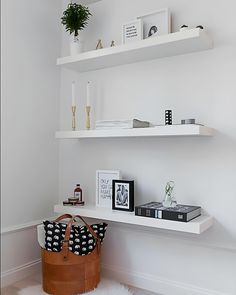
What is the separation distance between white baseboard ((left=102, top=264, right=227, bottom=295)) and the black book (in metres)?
0.47

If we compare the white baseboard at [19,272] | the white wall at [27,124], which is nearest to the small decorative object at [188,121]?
the white wall at [27,124]

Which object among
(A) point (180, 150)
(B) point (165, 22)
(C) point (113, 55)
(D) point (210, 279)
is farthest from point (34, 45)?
(D) point (210, 279)

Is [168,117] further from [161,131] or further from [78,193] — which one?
[78,193]

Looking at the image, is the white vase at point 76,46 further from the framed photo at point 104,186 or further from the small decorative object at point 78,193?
the small decorative object at point 78,193

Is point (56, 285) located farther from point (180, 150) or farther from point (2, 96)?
point (2, 96)

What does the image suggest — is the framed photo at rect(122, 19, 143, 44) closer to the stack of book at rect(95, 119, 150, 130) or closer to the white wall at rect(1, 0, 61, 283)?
the stack of book at rect(95, 119, 150, 130)

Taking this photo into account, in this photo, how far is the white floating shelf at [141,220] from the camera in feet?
5.38

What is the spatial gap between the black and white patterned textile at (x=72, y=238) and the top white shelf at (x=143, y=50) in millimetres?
1089

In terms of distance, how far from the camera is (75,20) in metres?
2.18

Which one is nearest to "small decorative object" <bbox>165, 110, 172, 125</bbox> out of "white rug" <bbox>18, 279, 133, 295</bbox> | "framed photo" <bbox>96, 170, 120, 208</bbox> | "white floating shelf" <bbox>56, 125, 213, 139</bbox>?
"white floating shelf" <bbox>56, 125, 213, 139</bbox>

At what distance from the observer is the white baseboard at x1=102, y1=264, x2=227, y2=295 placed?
188 centimetres

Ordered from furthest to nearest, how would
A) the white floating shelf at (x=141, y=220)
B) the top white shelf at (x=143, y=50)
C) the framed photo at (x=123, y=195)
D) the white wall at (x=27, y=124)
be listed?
1. the white wall at (x=27, y=124)
2. the framed photo at (x=123, y=195)
3. the top white shelf at (x=143, y=50)
4. the white floating shelf at (x=141, y=220)

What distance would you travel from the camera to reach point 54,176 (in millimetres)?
2443

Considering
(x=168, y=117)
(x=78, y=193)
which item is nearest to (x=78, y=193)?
(x=78, y=193)
